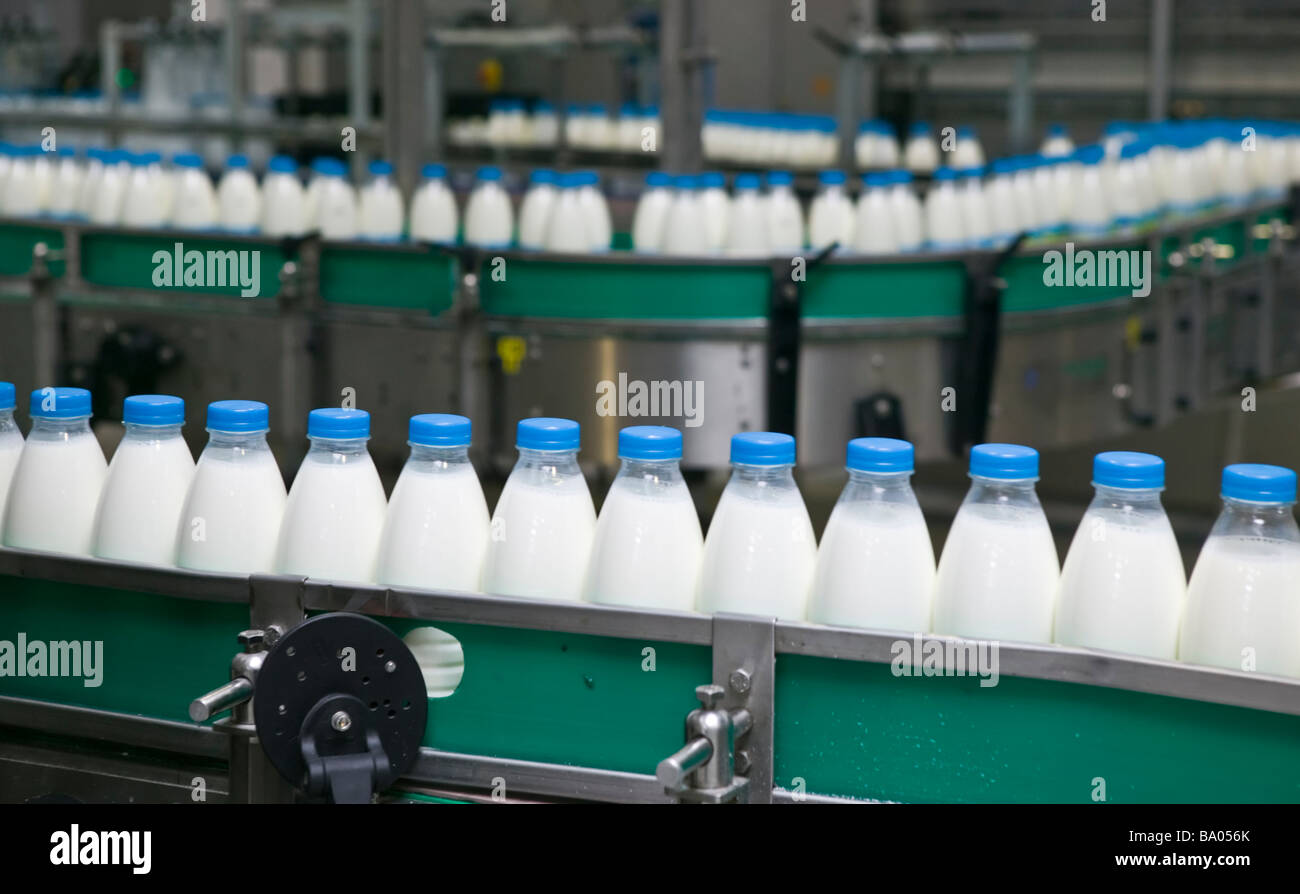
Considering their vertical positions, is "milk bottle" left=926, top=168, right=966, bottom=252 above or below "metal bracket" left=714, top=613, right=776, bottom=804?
above

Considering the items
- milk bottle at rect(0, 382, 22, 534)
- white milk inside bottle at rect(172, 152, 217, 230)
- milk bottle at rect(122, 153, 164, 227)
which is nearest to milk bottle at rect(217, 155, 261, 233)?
white milk inside bottle at rect(172, 152, 217, 230)

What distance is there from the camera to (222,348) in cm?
352

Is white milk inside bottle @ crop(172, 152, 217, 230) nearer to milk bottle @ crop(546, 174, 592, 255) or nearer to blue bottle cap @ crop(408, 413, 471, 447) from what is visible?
milk bottle @ crop(546, 174, 592, 255)

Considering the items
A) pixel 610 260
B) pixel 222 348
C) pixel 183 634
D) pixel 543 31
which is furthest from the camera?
pixel 543 31

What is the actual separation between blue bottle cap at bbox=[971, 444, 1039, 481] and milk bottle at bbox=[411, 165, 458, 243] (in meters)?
2.72

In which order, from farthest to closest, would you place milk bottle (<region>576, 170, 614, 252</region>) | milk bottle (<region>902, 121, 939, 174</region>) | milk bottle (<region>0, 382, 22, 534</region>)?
milk bottle (<region>902, 121, 939, 174</region>) < milk bottle (<region>576, 170, 614, 252</region>) < milk bottle (<region>0, 382, 22, 534</region>)

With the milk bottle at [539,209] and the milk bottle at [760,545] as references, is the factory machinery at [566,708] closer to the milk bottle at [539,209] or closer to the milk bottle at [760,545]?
the milk bottle at [760,545]

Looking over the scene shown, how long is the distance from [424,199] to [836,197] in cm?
100

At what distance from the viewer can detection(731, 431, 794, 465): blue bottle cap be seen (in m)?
1.26

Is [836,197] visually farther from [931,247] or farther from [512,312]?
[512,312]

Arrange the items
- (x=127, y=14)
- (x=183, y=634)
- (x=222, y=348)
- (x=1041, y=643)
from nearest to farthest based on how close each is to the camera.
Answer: (x=1041, y=643), (x=183, y=634), (x=222, y=348), (x=127, y=14)

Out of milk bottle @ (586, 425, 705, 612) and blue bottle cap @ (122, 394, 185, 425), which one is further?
blue bottle cap @ (122, 394, 185, 425)

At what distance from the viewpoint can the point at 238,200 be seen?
3801 mm

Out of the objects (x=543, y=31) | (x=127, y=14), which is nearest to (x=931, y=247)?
(x=543, y=31)
